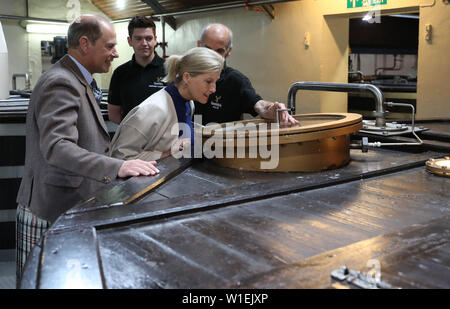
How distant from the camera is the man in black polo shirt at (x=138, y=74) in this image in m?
3.73

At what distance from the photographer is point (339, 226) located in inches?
59.4

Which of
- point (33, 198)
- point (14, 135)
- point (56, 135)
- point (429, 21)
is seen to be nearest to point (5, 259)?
point (14, 135)

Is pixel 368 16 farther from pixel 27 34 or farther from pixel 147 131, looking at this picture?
pixel 27 34

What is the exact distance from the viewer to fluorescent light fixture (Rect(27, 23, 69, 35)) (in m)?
12.2

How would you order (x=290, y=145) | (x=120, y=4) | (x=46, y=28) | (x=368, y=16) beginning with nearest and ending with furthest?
(x=290, y=145), (x=368, y=16), (x=120, y=4), (x=46, y=28)

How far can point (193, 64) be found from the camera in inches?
102

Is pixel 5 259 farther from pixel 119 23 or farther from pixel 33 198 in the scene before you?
pixel 119 23

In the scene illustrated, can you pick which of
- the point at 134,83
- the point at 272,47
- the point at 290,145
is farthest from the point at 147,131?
the point at 272,47

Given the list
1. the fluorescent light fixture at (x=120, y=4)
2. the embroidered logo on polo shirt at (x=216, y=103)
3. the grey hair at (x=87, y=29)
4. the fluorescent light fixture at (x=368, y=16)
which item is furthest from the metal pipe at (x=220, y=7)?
the grey hair at (x=87, y=29)

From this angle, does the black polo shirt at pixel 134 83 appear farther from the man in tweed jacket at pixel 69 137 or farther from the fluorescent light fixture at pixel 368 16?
the fluorescent light fixture at pixel 368 16

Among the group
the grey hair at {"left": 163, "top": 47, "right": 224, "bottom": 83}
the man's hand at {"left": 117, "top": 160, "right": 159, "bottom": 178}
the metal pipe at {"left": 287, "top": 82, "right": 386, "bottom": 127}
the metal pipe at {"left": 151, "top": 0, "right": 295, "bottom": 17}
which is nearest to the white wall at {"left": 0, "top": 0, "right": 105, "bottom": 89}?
the metal pipe at {"left": 151, "top": 0, "right": 295, "bottom": 17}

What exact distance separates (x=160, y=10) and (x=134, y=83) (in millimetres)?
7323

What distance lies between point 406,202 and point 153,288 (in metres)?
1.05

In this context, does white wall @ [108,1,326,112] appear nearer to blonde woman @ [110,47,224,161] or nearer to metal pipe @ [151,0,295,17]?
metal pipe @ [151,0,295,17]
